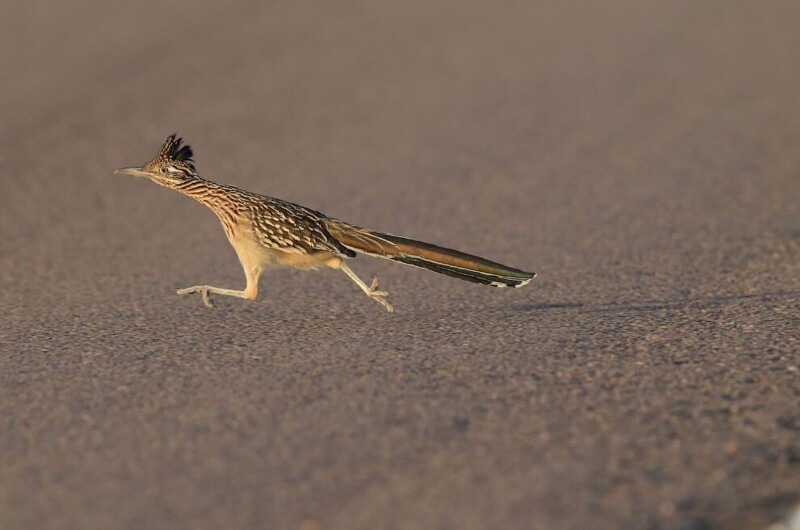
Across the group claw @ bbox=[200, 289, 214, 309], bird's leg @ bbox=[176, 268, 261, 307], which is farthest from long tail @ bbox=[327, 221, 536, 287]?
claw @ bbox=[200, 289, 214, 309]

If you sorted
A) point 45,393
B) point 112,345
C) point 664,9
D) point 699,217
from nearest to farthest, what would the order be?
point 45,393 → point 112,345 → point 699,217 → point 664,9

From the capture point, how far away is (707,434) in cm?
485

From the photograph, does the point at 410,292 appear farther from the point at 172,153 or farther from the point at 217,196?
the point at 172,153

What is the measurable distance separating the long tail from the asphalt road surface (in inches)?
11.3

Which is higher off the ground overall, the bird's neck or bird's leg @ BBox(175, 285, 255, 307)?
the bird's neck

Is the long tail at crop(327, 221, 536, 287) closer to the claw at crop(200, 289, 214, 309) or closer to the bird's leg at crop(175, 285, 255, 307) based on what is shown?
the bird's leg at crop(175, 285, 255, 307)

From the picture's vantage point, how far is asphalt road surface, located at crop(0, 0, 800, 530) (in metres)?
4.50

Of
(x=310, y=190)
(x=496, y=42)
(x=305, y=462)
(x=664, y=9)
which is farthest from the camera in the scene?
(x=664, y=9)

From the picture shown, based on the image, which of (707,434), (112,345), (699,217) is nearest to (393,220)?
(699,217)

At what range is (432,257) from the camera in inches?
263

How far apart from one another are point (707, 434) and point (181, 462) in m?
2.03

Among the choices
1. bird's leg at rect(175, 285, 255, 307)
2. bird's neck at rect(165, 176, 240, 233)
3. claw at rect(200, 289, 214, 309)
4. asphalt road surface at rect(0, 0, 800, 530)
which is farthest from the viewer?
claw at rect(200, 289, 214, 309)

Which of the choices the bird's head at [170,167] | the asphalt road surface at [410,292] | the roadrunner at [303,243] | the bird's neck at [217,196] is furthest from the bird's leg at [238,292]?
the bird's head at [170,167]

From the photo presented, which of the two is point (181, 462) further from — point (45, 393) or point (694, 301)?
point (694, 301)
